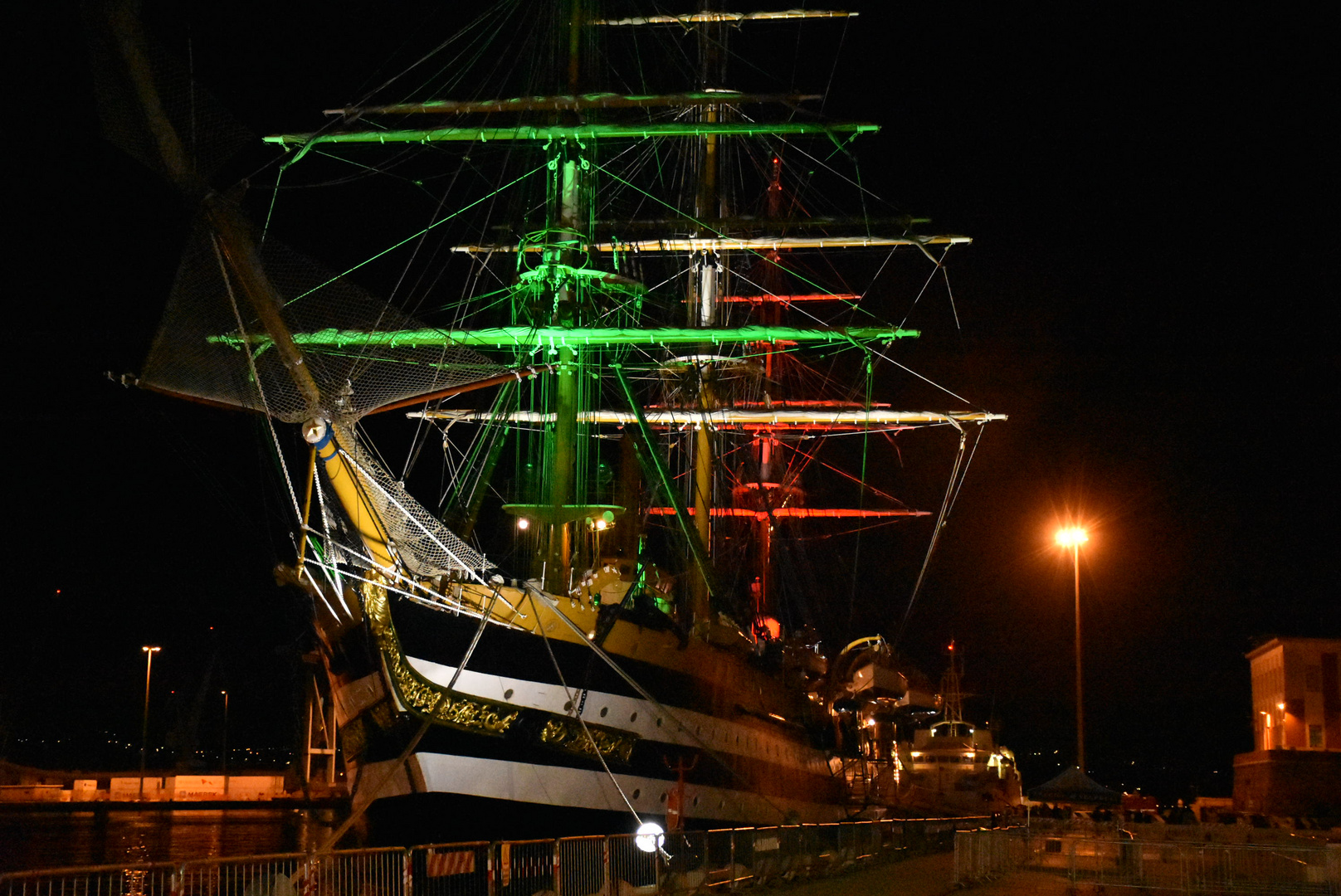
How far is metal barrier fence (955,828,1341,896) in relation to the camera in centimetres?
1564

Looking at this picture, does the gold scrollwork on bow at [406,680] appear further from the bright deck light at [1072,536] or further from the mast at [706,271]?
the bright deck light at [1072,536]

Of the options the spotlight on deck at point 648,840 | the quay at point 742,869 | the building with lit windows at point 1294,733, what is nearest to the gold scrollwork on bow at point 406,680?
the quay at point 742,869

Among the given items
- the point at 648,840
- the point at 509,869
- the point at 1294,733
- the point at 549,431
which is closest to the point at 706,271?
the point at 549,431

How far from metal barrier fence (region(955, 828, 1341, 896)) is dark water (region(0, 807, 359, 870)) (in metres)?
9.91

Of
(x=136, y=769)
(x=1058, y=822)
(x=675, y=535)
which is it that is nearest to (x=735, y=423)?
(x=675, y=535)

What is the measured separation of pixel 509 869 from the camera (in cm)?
1190

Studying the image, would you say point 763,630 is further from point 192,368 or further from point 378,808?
point 192,368

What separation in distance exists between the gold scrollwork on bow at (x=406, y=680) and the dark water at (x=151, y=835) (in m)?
3.16

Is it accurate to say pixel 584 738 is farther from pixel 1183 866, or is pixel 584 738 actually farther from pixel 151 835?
pixel 151 835

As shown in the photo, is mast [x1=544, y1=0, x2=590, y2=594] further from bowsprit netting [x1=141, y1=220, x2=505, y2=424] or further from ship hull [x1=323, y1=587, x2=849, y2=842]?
bowsprit netting [x1=141, y1=220, x2=505, y2=424]

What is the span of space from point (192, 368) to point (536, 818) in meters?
8.21

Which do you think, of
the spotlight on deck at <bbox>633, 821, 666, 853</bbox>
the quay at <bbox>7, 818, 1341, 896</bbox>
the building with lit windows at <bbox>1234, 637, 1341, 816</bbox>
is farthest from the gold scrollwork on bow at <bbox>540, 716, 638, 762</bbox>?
the building with lit windows at <bbox>1234, 637, 1341, 816</bbox>

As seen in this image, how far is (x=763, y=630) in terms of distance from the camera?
31.3 meters

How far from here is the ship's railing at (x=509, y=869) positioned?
9.69 m
